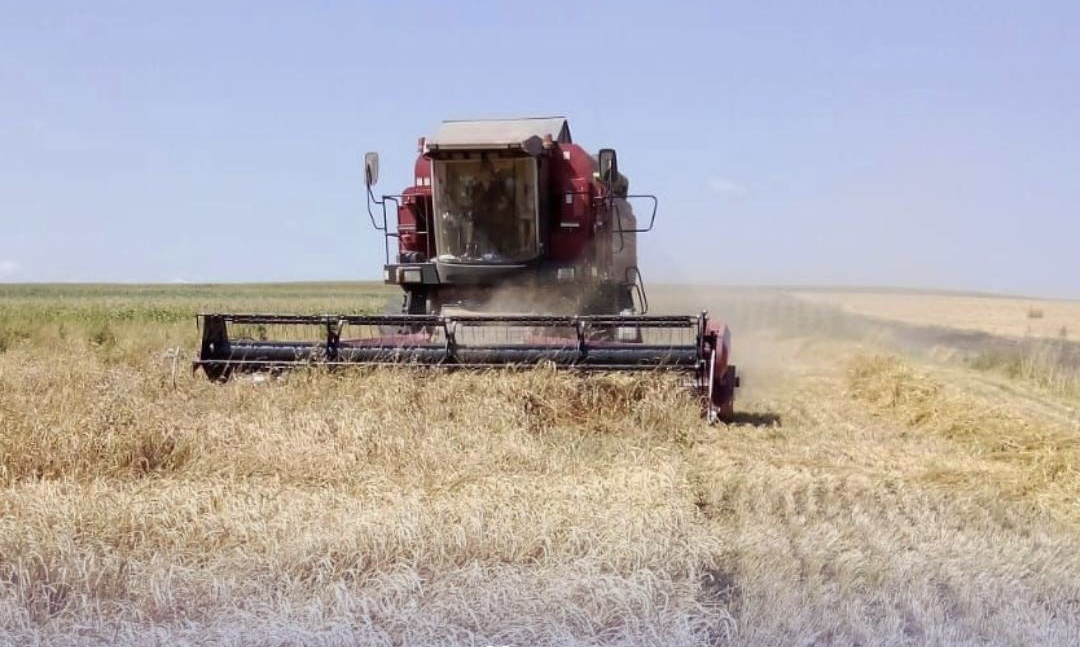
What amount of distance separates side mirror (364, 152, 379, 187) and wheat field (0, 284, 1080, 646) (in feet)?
10.3

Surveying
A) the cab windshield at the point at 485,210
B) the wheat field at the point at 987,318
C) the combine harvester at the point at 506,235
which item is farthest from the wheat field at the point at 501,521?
the wheat field at the point at 987,318

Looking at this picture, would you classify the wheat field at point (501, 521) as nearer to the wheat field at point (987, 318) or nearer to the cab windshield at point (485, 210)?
the cab windshield at point (485, 210)

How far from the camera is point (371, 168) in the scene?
10.6m

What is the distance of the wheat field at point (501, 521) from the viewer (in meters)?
3.66

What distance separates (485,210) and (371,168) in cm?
120

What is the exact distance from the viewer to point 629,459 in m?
5.83

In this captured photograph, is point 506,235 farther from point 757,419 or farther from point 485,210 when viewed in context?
point 757,419

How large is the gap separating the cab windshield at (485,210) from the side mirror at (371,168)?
23.1 inches

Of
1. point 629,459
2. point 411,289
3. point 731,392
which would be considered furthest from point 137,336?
point 629,459

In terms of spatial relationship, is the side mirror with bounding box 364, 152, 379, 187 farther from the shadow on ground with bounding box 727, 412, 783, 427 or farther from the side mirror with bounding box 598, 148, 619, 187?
the shadow on ground with bounding box 727, 412, 783, 427

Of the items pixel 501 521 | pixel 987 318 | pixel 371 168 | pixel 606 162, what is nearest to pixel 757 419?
pixel 606 162

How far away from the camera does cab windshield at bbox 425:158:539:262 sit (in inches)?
412

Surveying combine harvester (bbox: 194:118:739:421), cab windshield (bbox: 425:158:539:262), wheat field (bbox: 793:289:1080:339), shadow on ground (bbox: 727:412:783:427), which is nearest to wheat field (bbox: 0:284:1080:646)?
shadow on ground (bbox: 727:412:783:427)

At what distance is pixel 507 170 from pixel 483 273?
1.03 m
